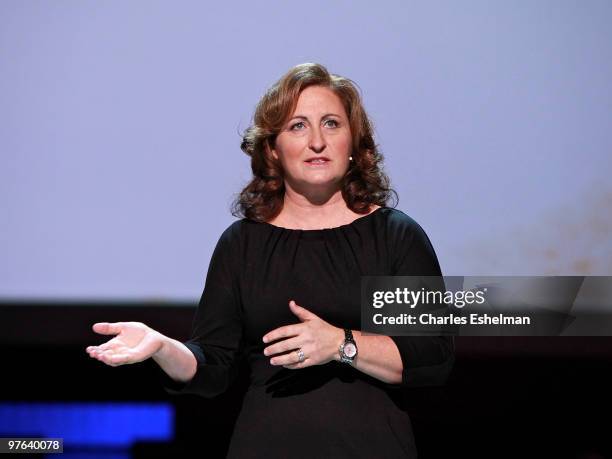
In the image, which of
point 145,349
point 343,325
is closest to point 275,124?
point 343,325

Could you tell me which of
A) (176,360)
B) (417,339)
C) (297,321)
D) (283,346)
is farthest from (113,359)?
(417,339)

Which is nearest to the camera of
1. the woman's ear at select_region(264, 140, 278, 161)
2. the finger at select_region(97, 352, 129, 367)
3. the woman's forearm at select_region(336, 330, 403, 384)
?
the finger at select_region(97, 352, 129, 367)

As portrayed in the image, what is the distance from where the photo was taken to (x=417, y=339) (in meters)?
1.63

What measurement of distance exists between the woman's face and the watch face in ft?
1.21

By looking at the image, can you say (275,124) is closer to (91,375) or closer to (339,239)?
(339,239)

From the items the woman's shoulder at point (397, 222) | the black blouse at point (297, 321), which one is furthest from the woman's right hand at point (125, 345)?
the woman's shoulder at point (397, 222)

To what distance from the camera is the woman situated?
1580 mm

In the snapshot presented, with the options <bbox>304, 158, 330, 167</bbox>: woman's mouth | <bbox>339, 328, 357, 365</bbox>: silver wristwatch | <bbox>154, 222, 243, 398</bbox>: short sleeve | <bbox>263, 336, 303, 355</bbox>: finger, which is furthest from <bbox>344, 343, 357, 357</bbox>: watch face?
<bbox>304, 158, 330, 167</bbox>: woman's mouth

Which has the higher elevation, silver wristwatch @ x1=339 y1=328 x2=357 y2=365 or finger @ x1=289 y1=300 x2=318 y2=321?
finger @ x1=289 y1=300 x2=318 y2=321

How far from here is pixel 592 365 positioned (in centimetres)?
270

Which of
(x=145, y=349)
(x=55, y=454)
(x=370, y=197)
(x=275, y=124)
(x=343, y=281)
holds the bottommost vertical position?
(x=55, y=454)

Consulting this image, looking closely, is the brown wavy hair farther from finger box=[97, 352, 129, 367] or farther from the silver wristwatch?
finger box=[97, 352, 129, 367]

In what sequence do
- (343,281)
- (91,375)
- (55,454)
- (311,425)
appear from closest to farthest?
1. (311,425)
2. (343,281)
3. (55,454)
4. (91,375)

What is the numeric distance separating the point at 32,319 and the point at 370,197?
143 cm
